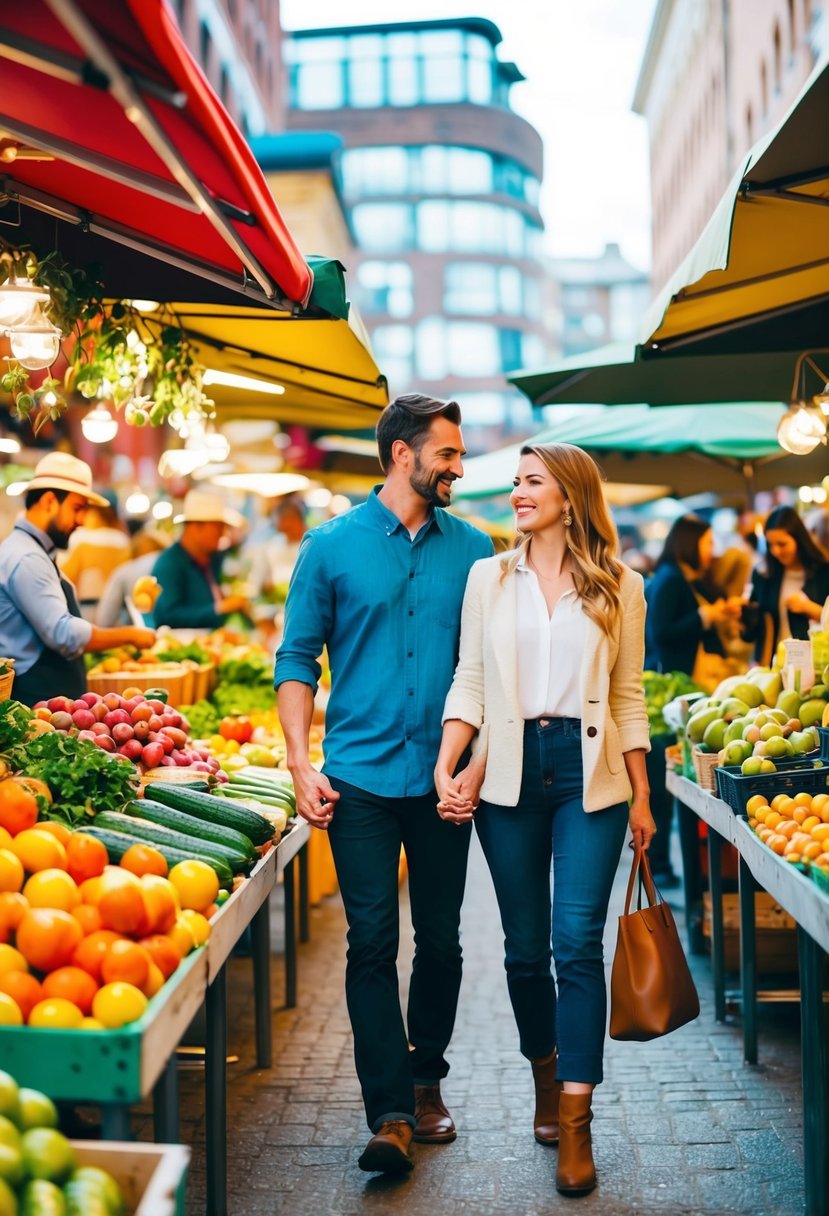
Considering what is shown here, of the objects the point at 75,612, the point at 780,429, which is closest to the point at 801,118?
the point at 780,429

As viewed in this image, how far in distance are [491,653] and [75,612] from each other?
11.1 feet

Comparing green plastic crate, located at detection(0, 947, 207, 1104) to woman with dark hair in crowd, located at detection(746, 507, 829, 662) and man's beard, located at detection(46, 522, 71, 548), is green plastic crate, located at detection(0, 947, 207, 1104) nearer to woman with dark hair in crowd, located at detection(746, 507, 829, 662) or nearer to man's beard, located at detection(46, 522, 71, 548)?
man's beard, located at detection(46, 522, 71, 548)

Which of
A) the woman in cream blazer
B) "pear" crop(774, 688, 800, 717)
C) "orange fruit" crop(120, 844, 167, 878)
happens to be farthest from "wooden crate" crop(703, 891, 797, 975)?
"orange fruit" crop(120, 844, 167, 878)

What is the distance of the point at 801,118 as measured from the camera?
4.13 meters

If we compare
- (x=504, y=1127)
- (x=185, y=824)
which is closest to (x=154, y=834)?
(x=185, y=824)

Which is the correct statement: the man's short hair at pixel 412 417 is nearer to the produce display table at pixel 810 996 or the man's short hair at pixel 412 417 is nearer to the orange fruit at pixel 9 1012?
the produce display table at pixel 810 996

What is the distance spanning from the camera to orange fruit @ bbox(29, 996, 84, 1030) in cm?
294

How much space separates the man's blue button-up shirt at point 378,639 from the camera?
4.39 meters

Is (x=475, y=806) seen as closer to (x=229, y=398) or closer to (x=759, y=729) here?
(x=759, y=729)

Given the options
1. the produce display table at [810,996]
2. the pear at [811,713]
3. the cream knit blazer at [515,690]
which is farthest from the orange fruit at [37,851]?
the pear at [811,713]

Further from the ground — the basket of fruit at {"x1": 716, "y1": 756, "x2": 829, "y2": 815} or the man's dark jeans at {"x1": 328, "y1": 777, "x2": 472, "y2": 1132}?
the basket of fruit at {"x1": 716, "y1": 756, "x2": 829, "y2": 815}

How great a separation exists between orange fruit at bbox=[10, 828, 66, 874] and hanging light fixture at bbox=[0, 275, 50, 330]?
84.2 inches

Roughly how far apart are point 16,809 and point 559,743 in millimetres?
1632

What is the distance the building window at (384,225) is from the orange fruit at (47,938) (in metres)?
80.7
